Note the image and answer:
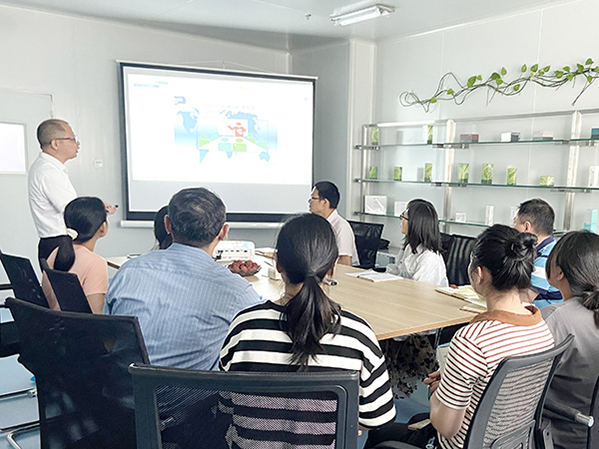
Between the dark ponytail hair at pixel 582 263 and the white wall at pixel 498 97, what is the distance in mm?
2358

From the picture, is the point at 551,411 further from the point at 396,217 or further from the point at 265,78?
the point at 265,78

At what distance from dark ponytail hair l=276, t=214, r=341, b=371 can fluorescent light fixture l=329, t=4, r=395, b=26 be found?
3.34 m

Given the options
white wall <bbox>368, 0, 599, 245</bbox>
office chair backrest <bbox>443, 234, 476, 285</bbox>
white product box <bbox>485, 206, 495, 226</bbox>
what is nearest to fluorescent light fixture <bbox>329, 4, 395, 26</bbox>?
white wall <bbox>368, 0, 599, 245</bbox>

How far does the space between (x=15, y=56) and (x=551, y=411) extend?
16.3 ft

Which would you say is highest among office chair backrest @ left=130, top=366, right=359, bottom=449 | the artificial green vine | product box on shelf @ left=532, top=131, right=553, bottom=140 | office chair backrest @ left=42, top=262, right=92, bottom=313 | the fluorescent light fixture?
the fluorescent light fixture

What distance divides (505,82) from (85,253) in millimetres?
3629

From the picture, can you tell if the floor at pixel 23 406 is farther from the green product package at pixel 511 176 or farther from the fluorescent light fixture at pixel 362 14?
the fluorescent light fixture at pixel 362 14

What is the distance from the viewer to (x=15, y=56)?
15.0 feet

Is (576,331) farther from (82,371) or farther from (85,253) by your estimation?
(85,253)

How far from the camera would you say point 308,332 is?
1.12m

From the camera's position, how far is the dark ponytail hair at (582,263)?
1.71 m

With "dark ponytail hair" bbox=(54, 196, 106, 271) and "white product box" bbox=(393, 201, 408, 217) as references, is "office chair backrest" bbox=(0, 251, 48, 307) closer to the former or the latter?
"dark ponytail hair" bbox=(54, 196, 106, 271)

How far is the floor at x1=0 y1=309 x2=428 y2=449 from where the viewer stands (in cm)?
249

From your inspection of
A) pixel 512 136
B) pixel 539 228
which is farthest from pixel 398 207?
pixel 539 228
